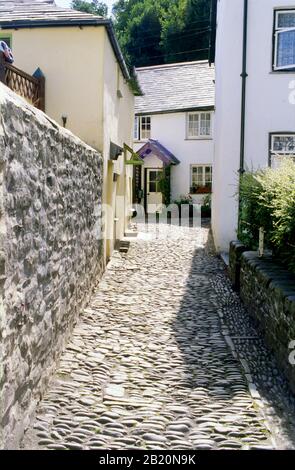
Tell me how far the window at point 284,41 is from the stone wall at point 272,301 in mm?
6722

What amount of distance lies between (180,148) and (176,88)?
4.31 metres

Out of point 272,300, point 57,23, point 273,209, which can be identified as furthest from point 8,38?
point 272,300

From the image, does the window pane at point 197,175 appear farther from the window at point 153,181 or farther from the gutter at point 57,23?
the gutter at point 57,23

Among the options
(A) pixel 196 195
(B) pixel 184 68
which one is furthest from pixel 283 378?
(B) pixel 184 68

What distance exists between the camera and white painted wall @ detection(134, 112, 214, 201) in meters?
25.8

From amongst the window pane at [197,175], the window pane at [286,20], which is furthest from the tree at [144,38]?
the window pane at [286,20]

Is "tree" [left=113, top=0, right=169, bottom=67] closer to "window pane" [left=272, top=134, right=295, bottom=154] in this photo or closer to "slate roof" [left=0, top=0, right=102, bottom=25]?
"window pane" [left=272, top=134, right=295, bottom=154]

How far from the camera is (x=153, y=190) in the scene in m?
27.1

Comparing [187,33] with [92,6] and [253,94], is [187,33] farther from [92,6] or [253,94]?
[253,94]

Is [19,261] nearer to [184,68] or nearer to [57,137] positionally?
[57,137]

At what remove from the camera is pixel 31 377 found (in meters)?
4.14

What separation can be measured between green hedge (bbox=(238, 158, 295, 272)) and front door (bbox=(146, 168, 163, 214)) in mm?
16239

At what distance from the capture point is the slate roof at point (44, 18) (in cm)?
993

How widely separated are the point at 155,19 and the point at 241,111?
36.7 m
